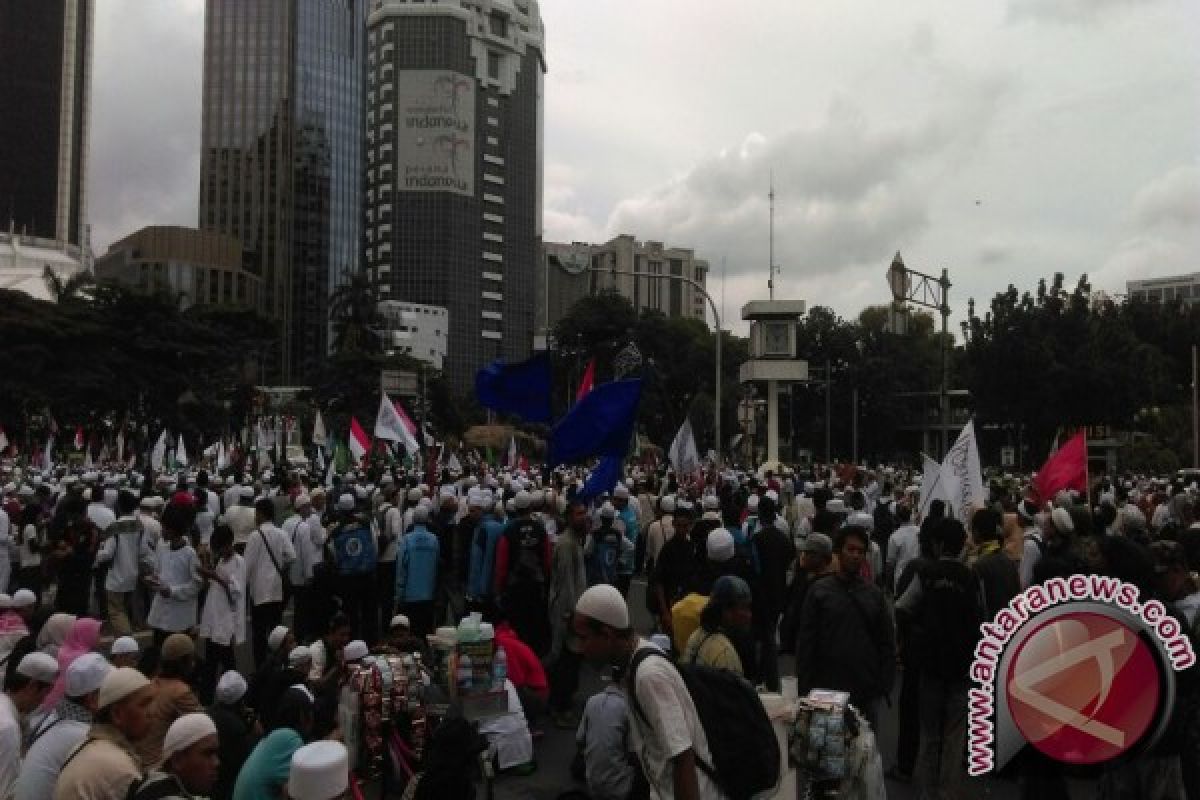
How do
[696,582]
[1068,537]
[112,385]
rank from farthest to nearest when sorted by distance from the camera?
[112,385] < [696,582] < [1068,537]

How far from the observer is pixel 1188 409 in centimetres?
5172

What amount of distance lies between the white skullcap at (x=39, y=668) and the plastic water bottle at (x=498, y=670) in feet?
8.06

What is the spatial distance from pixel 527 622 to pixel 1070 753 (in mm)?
5195

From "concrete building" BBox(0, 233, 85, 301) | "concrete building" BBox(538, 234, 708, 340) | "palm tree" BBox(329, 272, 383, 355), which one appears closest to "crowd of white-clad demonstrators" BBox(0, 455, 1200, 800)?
"palm tree" BBox(329, 272, 383, 355)

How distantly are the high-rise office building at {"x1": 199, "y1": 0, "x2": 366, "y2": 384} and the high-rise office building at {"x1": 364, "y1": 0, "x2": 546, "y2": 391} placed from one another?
183 inches

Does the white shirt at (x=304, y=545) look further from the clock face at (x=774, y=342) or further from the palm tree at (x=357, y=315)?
the palm tree at (x=357, y=315)

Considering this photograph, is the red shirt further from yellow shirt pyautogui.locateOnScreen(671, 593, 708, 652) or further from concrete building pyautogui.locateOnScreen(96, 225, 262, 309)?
concrete building pyautogui.locateOnScreen(96, 225, 262, 309)

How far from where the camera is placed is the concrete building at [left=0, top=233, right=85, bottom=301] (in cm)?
10594

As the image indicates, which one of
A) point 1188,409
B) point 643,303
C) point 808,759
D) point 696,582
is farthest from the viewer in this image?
point 643,303

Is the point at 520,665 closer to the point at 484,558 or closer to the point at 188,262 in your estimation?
the point at 484,558

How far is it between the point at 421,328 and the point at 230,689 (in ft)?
380

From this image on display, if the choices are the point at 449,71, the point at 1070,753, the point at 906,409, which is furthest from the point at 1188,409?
the point at 449,71

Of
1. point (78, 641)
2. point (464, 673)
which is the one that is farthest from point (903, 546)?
point (78, 641)

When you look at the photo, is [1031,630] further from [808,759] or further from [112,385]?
[112,385]
